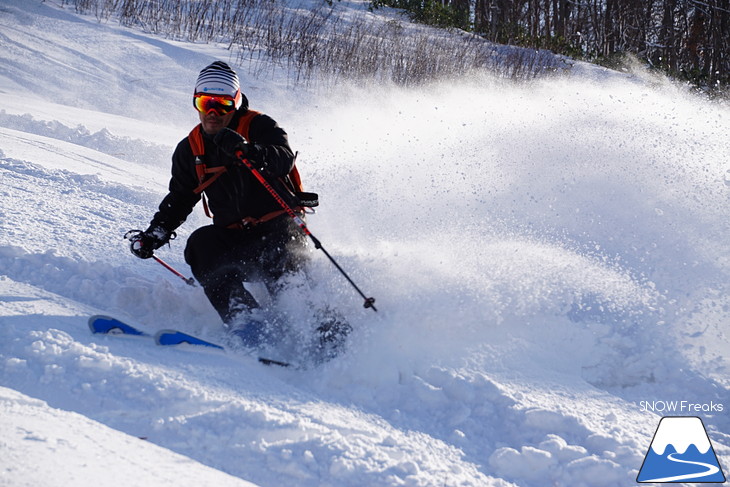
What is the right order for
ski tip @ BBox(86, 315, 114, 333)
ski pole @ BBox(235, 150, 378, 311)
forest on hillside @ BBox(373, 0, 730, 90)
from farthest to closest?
1. forest on hillside @ BBox(373, 0, 730, 90)
2. ski pole @ BBox(235, 150, 378, 311)
3. ski tip @ BBox(86, 315, 114, 333)

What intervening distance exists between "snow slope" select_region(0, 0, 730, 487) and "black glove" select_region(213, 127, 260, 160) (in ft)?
2.83

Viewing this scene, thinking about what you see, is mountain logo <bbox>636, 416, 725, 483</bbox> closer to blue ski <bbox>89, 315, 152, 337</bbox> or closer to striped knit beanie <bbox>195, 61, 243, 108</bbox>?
blue ski <bbox>89, 315, 152, 337</bbox>

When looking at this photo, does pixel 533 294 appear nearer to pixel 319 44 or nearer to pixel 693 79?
pixel 319 44

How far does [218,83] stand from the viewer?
12.0 feet

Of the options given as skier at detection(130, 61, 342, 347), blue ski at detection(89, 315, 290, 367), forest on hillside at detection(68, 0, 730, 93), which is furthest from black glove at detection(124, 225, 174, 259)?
forest on hillside at detection(68, 0, 730, 93)

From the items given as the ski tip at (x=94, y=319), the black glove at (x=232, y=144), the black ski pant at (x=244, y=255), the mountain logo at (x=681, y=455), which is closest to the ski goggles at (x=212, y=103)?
the black glove at (x=232, y=144)

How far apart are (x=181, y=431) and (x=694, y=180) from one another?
4.38 m

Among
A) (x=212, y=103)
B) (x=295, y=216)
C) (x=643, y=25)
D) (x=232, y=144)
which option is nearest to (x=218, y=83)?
(x=212, y=103)

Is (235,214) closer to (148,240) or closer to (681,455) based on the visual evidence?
(148,240)

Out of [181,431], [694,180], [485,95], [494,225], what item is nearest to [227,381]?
[181,431]

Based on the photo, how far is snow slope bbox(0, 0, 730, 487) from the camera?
8.31 feet

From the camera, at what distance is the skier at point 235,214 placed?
3.62 metres

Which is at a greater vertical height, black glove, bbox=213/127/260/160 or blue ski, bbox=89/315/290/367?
black glove, bbox=213/127/260/160

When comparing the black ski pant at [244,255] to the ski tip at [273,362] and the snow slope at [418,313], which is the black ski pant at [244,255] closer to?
the snow slope at [418,313]
